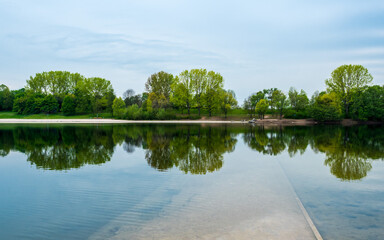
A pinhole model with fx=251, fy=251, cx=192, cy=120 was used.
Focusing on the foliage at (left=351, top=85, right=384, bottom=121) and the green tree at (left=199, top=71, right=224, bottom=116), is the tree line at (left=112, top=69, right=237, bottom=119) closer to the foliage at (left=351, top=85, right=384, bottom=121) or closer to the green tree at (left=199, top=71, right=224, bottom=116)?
the green tree at (left=199, top=71, right=224, bottom=116)

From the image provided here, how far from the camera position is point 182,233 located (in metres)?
5.58

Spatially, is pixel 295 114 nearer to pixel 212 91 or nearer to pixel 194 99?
Answer: pixel 212 91

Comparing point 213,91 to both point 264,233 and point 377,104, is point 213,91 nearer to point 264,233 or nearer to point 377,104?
point 377,104

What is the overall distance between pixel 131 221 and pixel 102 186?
3696 mm

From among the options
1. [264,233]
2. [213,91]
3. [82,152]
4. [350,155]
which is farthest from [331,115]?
[264,233]

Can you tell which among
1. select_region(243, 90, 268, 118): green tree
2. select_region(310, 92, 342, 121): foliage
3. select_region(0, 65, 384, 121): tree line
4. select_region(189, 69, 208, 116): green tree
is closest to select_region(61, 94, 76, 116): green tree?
select_region(0, 65, 384, 121): tree line

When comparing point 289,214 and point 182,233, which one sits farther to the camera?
point 289,214

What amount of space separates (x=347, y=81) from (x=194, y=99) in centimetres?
4652

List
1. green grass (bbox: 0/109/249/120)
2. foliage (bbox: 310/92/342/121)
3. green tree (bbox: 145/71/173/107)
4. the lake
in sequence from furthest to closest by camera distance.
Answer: green tree (bbox: 145/71/173/107) < green grass (bbox: 0/109/249/120) < foliage (bbox: 310/92/342/121) < the lake

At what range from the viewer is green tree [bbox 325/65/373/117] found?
7362cm

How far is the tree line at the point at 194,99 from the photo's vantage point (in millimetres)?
73750

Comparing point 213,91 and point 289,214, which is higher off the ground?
point 213,91

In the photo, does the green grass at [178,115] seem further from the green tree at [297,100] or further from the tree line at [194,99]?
the green tree at [297,100]

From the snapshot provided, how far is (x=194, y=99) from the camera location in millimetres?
83438
